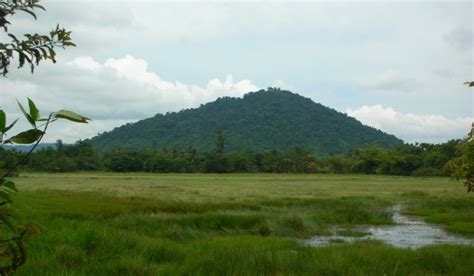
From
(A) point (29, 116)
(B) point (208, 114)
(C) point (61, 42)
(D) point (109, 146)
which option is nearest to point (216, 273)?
(C) point (61, 42)

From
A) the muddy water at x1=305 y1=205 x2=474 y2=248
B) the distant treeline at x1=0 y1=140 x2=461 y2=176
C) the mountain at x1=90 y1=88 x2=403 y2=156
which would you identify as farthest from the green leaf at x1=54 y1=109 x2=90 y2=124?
the mountain at x1=90 y1=88 x2=403 y2=156

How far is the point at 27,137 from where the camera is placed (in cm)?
178

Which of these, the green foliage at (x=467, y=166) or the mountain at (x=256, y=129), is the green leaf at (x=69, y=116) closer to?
the green foliage at (x=467, y=166)

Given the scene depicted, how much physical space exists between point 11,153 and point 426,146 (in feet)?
366

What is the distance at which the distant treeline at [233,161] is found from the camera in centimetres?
9475

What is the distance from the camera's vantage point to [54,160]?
96.1m

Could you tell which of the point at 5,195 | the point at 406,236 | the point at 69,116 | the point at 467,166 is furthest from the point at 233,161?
the point at 69,116

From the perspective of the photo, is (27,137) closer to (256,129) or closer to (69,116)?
(69,116)

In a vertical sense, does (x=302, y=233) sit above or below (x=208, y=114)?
below

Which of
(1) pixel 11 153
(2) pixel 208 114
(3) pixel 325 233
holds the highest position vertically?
(2) pixel 208 114

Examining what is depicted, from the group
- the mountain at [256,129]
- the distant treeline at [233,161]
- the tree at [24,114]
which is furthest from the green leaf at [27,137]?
the mountain at [256,129]

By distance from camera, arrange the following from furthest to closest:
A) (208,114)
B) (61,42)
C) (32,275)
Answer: (208,114) → (32,275) → (61,42)

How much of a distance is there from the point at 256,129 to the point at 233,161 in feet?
185

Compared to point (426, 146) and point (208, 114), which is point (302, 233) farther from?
point (208, 114)
